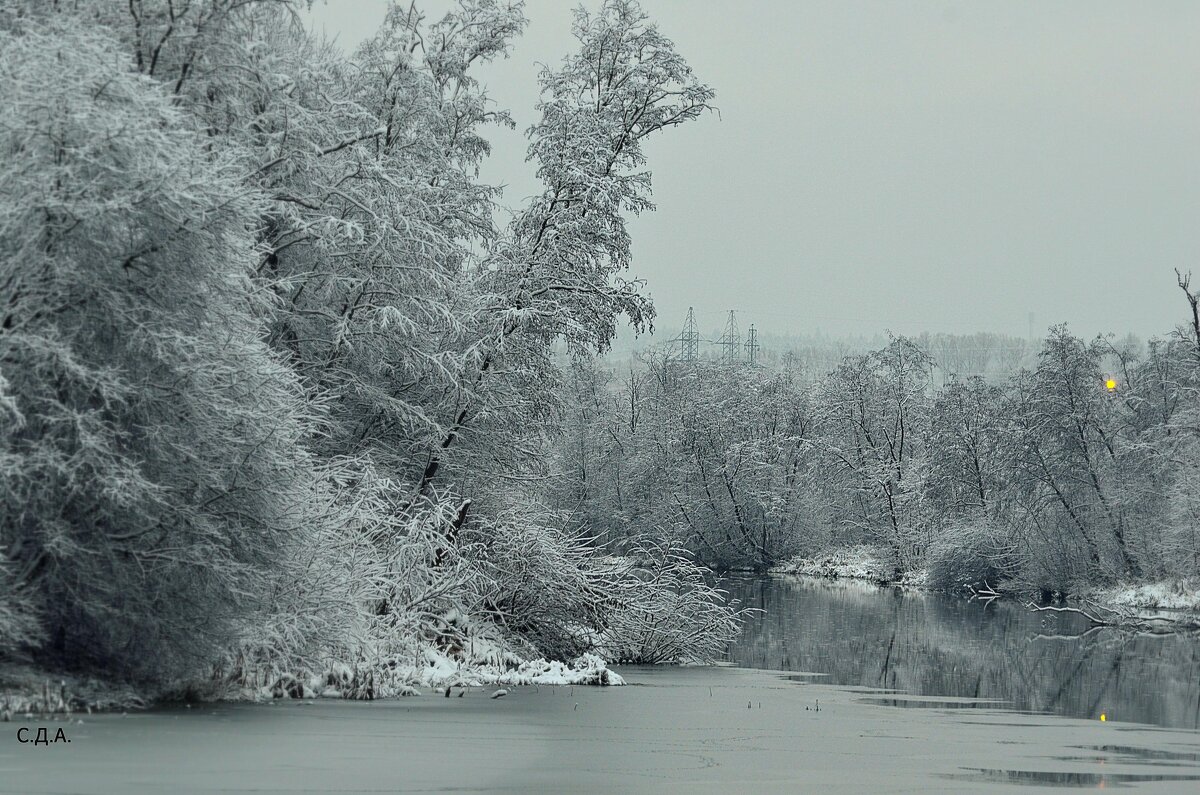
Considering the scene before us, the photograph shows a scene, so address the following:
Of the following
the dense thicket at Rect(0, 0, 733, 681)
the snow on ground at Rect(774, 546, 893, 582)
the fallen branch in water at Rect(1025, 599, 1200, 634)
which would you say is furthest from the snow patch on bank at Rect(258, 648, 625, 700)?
the snow on ground at Rect(774, 546, 893, 582)

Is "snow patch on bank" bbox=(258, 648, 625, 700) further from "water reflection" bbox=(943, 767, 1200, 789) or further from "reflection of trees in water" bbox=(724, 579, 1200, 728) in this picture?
"water reflection" bbox=(943, 767, 1200, 789)

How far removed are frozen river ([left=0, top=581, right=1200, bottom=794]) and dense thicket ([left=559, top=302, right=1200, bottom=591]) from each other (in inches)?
817

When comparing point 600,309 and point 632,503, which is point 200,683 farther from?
point 632,503

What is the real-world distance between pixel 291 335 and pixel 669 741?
36.4 feet

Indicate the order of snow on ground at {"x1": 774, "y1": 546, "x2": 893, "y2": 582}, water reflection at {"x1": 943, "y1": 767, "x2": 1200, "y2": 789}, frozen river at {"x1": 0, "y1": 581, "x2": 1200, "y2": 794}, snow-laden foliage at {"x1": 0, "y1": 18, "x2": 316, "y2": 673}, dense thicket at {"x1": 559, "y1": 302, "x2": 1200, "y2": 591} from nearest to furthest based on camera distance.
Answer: frozen river at {"x1": 0, "y1": 581, "x2": 1200, "y2": 794} < snow-laden foliage at {"x1": 0, "y1": 18, "x2": 316, "y2": 673} < water reflection at {"x1": 943, "y1": 767, "x2": 1200, "y2": 789} < dense thicket at {"x1": 559, "y1": 302, "x2": 1200, "y2": 591} < snow on ground at {"x1": 774, "y1": 546, "x2": 893, "y2": 582}

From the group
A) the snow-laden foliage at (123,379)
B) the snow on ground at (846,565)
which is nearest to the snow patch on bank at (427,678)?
the snow-laden foliage at (123,379)

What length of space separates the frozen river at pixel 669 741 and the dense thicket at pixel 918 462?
68.1 feet

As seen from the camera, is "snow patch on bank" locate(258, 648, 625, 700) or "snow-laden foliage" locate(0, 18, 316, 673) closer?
"snow-laden foliage" locate(0, 18, 316, 673)

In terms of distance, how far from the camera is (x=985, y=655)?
28.6m

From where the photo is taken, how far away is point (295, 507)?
1460cm

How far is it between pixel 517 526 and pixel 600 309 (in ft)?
17.2

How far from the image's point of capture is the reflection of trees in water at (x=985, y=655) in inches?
854

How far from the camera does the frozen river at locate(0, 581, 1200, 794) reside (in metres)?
10.4

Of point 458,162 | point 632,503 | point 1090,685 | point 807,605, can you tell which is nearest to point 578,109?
point 458,162
